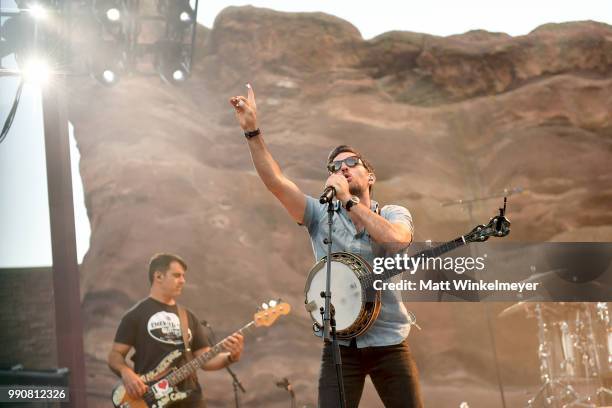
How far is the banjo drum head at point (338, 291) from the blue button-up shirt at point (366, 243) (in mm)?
69

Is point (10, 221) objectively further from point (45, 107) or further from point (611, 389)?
point (611, 389)

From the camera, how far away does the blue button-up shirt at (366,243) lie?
2.59 m

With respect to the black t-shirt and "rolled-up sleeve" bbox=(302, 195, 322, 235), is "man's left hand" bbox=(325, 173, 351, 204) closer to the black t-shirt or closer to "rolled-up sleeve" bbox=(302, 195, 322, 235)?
"rolled-up sleeve" bbox=(302, 195, 322, 235)

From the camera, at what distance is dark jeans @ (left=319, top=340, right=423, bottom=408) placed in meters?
2.45

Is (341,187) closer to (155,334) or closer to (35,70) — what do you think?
(155,334)

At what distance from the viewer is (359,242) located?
9.26 feet

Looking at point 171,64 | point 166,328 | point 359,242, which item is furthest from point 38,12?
point 359,242

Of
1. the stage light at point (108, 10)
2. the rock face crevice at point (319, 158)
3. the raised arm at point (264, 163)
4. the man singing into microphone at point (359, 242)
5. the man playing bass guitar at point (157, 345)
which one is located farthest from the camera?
the rock face crevice at point (319, 158)

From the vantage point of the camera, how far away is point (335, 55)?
21.5 feet

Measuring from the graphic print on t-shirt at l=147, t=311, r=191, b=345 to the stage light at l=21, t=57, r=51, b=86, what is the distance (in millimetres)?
2068

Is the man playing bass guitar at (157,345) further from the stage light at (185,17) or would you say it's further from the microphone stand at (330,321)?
the microphone stand at (330,321)

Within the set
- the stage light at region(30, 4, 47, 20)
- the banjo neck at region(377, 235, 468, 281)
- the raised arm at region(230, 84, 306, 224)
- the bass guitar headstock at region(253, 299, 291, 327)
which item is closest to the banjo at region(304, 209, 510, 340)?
the banjo neck at region(377, 235, 468, 281)

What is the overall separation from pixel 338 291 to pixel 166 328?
2.45 meters

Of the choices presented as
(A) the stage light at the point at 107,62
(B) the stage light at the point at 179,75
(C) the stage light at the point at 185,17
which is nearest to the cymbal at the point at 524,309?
(B) the stage light at the point at 179,75
